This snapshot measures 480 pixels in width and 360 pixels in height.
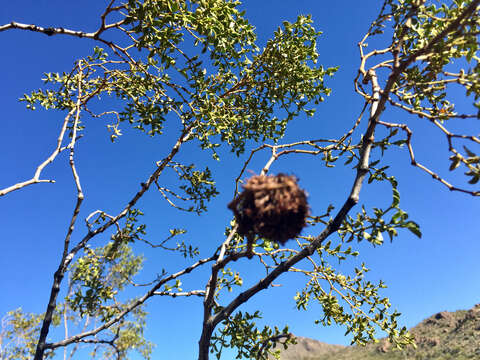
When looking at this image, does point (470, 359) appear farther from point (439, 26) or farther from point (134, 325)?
point (439, 26)

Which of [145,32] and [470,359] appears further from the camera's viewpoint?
[470,359]

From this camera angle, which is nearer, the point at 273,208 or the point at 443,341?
the point at 273,208

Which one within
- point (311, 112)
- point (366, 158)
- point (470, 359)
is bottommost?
point (470, 359)

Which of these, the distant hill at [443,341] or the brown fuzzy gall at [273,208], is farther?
the distant hill at [443,341]

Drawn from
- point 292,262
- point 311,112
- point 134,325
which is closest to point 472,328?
point 134,325

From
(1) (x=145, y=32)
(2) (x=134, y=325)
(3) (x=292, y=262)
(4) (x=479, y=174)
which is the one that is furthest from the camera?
(2) (x=134, y=325)

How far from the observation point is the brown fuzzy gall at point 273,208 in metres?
2.33

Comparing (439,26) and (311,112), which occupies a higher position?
(311,112)

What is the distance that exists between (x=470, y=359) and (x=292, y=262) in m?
45.7

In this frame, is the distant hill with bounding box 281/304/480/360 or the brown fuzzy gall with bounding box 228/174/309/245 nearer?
the brown fuzzy gall with bounding box 228/174/309/245

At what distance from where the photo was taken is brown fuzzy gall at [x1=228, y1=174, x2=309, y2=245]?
233cm

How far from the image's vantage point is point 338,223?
282 cm

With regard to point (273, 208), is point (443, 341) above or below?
below

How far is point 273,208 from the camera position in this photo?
2326 millimetres
